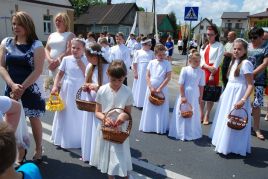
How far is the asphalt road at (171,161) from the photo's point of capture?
4.63 m

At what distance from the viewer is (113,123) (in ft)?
12.2

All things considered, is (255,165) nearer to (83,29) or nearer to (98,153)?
(98,153)

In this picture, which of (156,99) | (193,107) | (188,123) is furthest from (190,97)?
A: (156,99)

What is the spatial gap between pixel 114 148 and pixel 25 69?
1709 mm

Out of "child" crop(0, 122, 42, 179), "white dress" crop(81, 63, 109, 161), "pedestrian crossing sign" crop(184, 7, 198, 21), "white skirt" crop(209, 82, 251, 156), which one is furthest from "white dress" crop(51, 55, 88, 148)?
"pedestrian crossing sign" crop(184, 7, 198, 21)

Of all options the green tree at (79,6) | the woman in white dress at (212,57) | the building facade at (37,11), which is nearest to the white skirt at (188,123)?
the woman in white dress at (212,57)

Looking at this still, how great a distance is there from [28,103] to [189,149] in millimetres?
2950

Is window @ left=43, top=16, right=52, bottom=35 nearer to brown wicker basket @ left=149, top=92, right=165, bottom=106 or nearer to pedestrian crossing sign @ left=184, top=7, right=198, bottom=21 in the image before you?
pedestrian crossing sign @ left=184, top=7, right=198, bottom=21

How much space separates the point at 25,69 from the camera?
→ 14.3ft

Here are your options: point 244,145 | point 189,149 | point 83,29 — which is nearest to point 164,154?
point 189,149

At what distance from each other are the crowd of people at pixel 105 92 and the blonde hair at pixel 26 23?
13 mm

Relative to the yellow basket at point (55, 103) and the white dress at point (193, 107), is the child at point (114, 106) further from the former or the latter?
the white dress at point (193, 107)

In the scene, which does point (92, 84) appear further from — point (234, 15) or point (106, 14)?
point (234, 15)

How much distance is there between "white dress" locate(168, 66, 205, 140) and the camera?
6.12 metres
